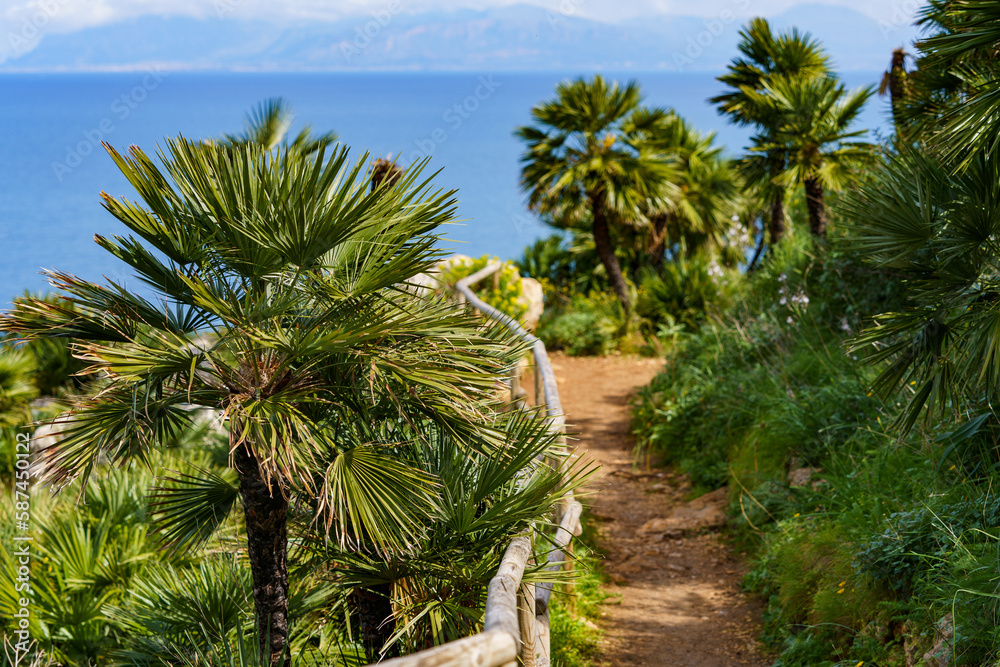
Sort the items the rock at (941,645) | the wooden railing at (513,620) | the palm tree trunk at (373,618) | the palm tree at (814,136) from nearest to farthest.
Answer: the wooden railing at (513,620)
the rock at (941,645)
the palm tree trunk at (373,618)
the palm tree at (814,136)

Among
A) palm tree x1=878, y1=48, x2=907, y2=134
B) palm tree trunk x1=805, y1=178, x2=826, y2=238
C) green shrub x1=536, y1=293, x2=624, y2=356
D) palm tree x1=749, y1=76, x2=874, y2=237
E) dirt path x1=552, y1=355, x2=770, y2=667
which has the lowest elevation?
dirt path x1=552, y1=355, x2=770, y2=667

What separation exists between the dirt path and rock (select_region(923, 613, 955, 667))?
1.08 metres

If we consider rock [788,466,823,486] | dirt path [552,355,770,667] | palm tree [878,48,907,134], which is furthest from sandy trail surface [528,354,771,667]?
palm tree [878,48,907,134]

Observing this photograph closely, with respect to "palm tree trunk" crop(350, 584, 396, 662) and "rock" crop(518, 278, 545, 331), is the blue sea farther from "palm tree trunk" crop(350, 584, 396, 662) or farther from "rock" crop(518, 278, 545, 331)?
"rock" crop(518, 278, 545, 331)

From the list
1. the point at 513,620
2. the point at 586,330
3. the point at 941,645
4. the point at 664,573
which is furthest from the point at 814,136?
the point at 513,620

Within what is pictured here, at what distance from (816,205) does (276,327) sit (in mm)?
7899

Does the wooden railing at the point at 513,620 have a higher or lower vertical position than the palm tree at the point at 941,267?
lower

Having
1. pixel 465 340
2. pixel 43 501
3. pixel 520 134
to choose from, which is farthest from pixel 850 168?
pixel 43 501

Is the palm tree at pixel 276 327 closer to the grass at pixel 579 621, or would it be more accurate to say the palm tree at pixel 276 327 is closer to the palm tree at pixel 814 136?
the grass at pixel 579 621

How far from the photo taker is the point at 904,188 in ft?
11.8

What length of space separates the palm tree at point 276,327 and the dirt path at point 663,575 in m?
0.83

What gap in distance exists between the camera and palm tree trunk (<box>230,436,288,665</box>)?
2928 mm

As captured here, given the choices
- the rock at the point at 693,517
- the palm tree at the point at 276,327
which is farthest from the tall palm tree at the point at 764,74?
the palm tree at the point at 276,327

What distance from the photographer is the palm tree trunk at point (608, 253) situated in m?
11.8
